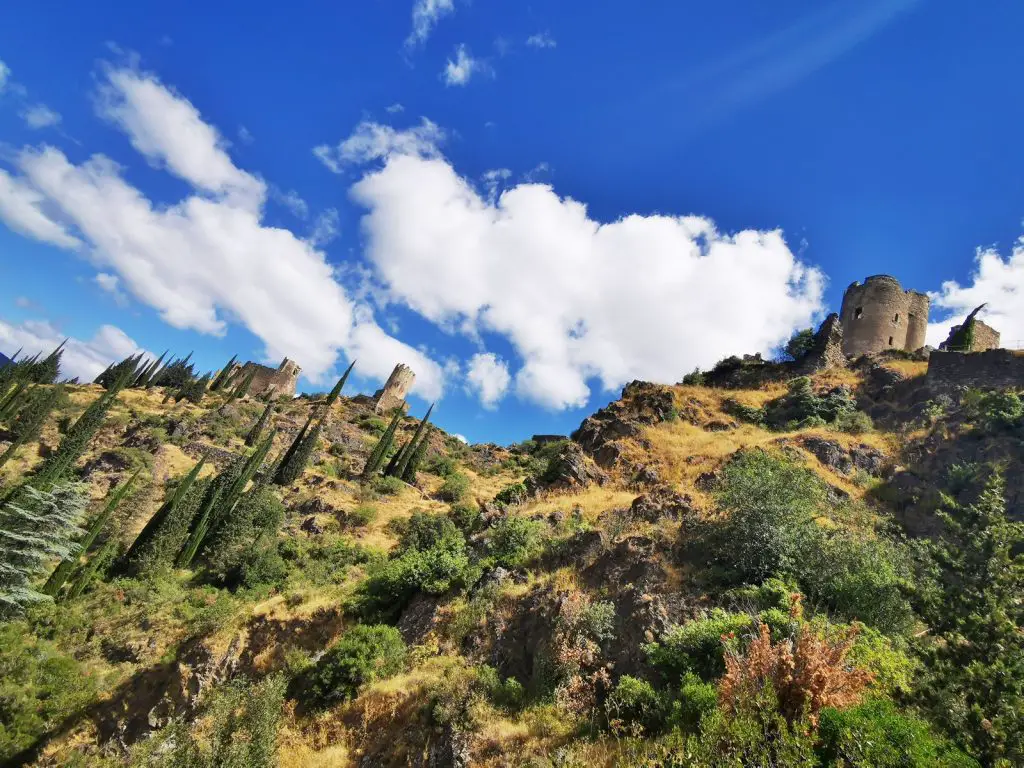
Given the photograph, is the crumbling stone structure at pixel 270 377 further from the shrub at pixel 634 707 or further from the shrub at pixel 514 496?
the shrub at pixel 634 707

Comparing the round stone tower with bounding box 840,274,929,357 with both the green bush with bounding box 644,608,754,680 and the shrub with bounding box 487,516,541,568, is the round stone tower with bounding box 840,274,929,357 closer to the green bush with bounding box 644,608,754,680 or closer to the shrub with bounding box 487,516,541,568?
the shrub with bounding box 487,516,541,568

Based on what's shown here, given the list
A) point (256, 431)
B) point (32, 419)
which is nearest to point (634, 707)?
point (256, 431)

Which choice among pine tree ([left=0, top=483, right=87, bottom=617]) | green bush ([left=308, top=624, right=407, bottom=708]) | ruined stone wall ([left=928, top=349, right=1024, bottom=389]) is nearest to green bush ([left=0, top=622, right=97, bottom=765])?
pine tree ([left=0, top=483, right=87, bottom=617])

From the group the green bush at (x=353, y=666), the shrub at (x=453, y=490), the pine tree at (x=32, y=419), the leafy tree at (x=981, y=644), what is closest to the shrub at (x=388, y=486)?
the shrub at (x=453, y=490)

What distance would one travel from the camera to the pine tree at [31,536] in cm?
2012

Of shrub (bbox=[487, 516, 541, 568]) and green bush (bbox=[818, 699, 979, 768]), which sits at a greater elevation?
shrub (bbox=[487, 516, 541, 568])

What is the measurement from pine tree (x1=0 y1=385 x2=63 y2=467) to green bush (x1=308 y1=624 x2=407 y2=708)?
35.5 m

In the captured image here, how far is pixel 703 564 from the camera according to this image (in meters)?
12.9

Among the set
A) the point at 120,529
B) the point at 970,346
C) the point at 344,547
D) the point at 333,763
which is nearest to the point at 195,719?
the point at 333,763

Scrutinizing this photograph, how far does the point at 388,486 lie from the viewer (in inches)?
1527

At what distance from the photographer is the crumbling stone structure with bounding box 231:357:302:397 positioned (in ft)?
224

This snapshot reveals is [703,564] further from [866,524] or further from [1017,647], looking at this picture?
[866,524]

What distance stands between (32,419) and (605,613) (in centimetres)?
4787

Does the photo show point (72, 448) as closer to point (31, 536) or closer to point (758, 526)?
point (31, 536)
